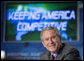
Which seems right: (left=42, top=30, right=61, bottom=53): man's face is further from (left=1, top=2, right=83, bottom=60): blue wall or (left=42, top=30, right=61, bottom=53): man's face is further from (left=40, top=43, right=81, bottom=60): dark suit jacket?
(left=1, top=2, right=83, bottom=60): blue wall

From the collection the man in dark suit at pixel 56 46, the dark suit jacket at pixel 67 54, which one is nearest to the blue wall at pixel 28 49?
the man in dark suit at pixel 56 46

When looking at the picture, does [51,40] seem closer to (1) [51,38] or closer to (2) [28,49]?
(1) [51,38]

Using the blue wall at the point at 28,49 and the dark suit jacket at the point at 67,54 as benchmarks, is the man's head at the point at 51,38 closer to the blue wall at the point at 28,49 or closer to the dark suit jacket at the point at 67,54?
the dark suit jacket at the point at 67,54

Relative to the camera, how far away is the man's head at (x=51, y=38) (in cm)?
163

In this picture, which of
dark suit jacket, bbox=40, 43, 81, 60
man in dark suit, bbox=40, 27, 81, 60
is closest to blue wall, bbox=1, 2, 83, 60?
man in dark suit, bbox=40, 27, 81, 60

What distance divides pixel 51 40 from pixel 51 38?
25 mm

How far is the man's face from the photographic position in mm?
1633

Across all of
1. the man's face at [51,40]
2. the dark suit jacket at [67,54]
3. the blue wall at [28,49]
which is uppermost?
the man's face at [51,40]

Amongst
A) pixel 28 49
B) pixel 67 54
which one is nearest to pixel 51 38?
pixel 67 54

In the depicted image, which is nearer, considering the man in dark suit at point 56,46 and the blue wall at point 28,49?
the man in dark suit at point 56,46

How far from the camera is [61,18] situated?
4.43 metres

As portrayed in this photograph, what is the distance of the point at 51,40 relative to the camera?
1.66 metres

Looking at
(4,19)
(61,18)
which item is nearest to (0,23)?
(4,19)

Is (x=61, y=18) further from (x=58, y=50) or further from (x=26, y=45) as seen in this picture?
→ (x=58, y=50)
